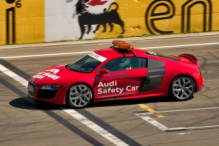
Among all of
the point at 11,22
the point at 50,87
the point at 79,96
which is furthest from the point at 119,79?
the point at 11,22

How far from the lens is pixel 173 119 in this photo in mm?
11555

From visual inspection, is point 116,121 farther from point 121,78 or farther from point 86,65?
point 86,65

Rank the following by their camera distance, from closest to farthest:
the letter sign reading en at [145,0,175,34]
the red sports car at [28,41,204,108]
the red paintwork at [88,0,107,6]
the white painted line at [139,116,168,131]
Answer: the white painted line at [139,116,168,131]
the red sports car at [28,41,204,108]
the red paintwork at [88,0,107,6]
the letter sign reading en at [145,0,175,34]

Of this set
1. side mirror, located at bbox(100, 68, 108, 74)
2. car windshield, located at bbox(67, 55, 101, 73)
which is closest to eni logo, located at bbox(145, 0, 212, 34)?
car windshield, located at bbox(67, 55, 101, 73)

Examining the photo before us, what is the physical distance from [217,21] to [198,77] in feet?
32.6

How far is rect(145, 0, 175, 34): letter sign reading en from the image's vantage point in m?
21.7

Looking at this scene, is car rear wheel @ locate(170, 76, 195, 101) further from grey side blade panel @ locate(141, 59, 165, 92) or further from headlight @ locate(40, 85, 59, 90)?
headlight @ locate(40, 85, 59, 90)

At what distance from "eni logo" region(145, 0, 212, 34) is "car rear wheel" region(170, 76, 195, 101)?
8.97m

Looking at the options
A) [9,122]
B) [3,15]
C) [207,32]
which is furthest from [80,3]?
[9,122]

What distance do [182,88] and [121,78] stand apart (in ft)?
5.55

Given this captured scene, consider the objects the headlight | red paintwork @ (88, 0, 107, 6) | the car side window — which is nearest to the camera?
the headlight

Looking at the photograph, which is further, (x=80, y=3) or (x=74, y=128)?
(x=80, y=3)

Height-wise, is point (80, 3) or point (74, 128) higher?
point (80, 3)

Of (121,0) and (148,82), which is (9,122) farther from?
(121,0)
